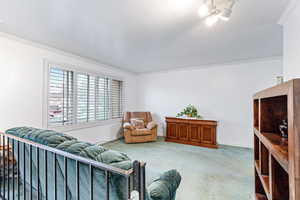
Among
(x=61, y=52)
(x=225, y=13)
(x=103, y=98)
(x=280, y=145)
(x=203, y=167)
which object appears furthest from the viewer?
(x=103, y=98)

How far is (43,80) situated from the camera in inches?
120

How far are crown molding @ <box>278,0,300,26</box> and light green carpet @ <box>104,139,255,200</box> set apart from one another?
246cm

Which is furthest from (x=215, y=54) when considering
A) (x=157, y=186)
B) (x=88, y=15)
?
(x=157, y=186)

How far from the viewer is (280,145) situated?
0.81m

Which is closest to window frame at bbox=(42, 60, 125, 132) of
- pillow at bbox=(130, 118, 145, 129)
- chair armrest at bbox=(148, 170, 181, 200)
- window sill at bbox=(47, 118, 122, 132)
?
window sill at bbox=(47, 118, 122, 132)

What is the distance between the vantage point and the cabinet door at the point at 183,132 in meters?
4.52

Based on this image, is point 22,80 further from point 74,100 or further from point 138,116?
point 138,116

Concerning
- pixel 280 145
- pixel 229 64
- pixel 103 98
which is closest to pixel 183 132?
pixel 229 64

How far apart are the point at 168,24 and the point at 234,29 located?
3.64ft

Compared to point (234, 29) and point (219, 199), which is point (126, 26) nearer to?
point (234, 29)

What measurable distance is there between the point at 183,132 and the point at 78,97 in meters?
3.21

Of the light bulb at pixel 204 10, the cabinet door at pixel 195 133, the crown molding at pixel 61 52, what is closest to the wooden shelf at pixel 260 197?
the light bulb at pixel 204 10

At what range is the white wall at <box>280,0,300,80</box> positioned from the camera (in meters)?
1.75

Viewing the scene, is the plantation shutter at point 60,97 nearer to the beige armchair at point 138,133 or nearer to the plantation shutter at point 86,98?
the plantation shutter at point 86,98
